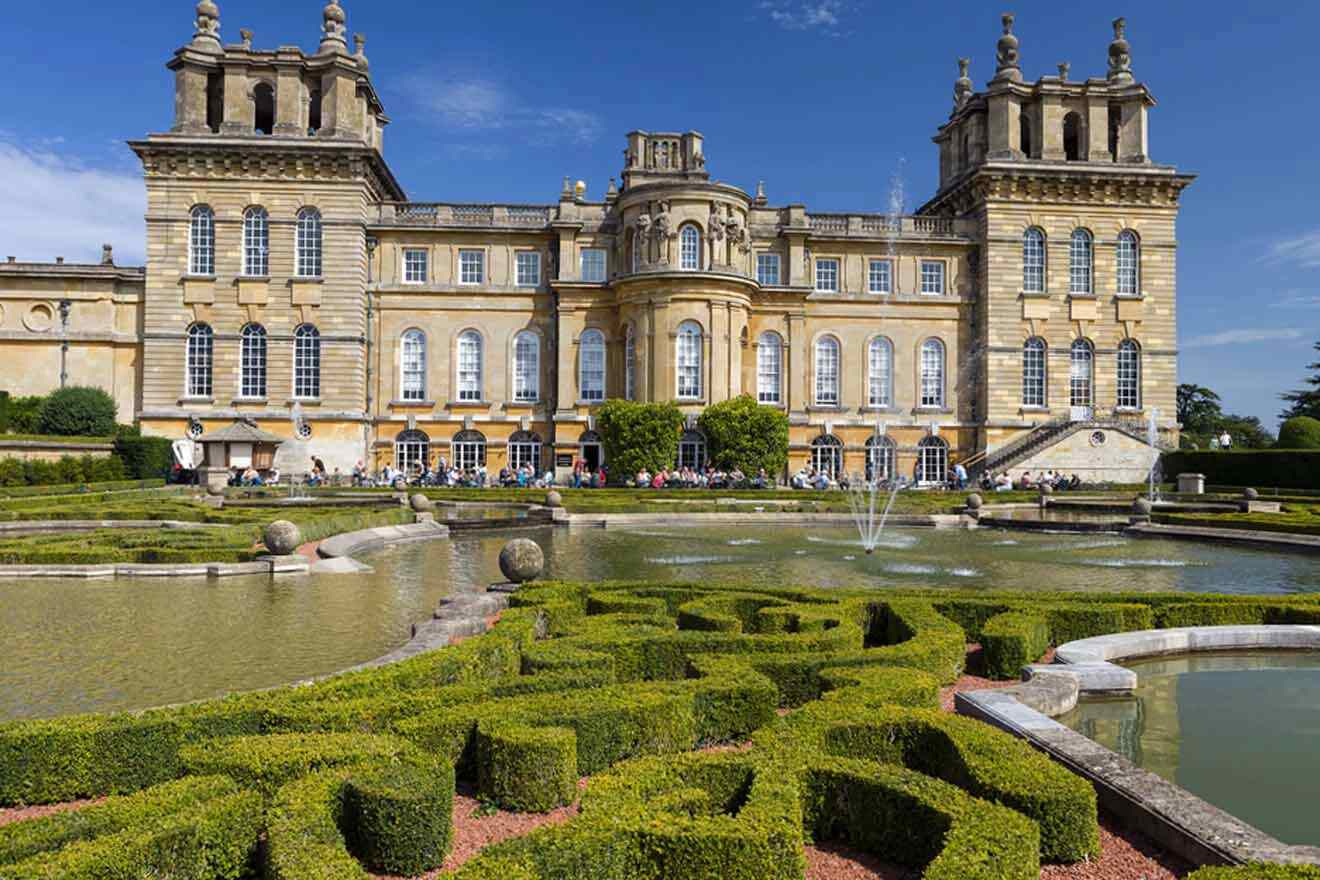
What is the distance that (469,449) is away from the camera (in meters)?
38.8

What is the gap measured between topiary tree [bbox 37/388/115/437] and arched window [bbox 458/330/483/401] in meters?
13.6

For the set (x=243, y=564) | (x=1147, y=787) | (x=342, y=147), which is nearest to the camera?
(x=1147, y=787)

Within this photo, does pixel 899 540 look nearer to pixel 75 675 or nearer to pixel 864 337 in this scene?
pixel 75 675

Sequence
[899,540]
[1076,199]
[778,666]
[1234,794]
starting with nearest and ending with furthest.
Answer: [1234,794] → [778,666] → [899,540] → [1076,199]

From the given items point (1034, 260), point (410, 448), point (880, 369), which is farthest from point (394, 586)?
point (1034, 260)

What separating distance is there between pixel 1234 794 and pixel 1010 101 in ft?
131

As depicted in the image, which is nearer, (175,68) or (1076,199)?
(175,68)

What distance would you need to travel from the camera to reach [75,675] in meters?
7.38

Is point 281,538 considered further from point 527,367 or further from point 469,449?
point 527,367

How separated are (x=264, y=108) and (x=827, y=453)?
95.8ft

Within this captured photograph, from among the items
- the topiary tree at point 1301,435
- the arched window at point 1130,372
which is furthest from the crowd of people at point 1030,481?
the topiary tree at point 1301,435

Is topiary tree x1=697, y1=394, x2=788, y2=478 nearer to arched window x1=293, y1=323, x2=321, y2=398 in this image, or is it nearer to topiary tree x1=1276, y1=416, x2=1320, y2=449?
arched window x1=293, y1=323, x2=321, y2=398

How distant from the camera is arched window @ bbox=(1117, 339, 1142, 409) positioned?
3956 cm

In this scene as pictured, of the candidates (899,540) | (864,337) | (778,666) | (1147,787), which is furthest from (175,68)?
(1147,787)
